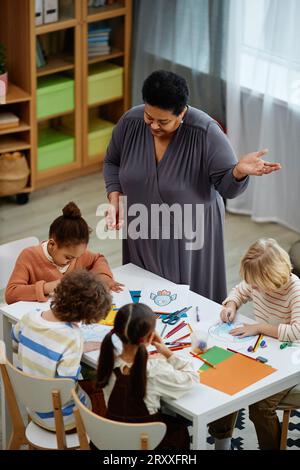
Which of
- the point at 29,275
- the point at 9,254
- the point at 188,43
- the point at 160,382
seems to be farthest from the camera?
the point at 188,43

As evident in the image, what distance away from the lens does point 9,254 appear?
13.0 feet

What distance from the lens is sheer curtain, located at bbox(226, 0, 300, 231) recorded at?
519cm

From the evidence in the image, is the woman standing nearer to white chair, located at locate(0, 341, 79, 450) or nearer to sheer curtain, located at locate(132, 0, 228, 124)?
white chair, located at locate(0, 341, 79, 450)

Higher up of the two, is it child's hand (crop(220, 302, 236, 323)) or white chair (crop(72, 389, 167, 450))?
→ child's hand (crop(220, 302, 236, 323))

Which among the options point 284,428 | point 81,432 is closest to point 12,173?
point 284,428

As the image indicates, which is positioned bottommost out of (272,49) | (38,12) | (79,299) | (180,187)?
(79,299)

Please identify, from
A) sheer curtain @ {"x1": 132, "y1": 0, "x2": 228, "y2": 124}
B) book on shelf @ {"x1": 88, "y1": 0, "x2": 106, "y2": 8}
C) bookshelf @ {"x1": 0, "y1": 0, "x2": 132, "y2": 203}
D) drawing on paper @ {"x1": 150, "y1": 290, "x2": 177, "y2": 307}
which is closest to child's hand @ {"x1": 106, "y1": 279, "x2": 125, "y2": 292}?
drawing on paper @ {"x1": 150, "y1": 290, "x2": 177, "y2": 307}

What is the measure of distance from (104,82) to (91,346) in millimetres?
3102

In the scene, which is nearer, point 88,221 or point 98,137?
point 88,221

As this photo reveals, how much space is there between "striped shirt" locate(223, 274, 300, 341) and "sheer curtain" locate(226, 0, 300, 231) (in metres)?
2.08

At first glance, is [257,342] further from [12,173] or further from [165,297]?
[12,173]

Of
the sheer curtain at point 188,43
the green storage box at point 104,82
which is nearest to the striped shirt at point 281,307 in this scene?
the sheer curtain at point 188,43

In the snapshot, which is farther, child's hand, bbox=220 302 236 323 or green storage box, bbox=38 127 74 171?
green storage box, bbox=38 127 74 171

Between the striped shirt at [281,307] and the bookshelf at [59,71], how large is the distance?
8.47 ft
